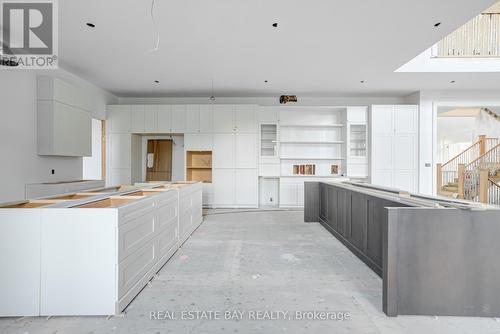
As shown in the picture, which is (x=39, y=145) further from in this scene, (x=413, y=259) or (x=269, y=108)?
(x=413, y=259)

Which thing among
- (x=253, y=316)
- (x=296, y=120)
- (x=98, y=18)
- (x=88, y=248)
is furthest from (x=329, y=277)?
(x=296, y=120)

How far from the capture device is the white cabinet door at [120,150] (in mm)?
6832

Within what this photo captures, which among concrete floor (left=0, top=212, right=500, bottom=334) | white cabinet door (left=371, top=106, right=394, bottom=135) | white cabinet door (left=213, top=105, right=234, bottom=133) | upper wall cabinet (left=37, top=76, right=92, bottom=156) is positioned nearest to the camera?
concrete floor (left=0, top=212, right=500, bottom=334)

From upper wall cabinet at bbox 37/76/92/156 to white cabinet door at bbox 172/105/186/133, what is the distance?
83.7 inches

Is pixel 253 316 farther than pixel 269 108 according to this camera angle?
No

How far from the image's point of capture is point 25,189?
14.0 ft

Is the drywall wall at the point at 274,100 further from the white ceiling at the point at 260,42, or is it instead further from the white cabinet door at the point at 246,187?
the white cabinet door at the point at 246,187

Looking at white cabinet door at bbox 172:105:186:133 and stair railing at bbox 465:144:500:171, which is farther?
stair railing at bbox 465:144:500:171

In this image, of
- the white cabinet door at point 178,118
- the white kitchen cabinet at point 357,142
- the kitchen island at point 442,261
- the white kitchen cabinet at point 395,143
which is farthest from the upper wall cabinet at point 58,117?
the white kitchen cabinet at point 395,143

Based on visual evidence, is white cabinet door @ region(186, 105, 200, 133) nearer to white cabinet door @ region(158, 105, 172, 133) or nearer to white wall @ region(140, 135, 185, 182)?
white cabinet door @ region(158, 105, 172, 133)

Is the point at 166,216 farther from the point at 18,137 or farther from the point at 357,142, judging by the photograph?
the point at 357,142

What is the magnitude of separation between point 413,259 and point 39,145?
5463mm

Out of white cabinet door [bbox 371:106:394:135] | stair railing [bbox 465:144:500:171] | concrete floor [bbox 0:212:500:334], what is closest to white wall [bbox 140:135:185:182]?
concrete floor [bbox 0:212:500:334]

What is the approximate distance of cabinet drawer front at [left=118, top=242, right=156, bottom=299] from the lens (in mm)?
2025
